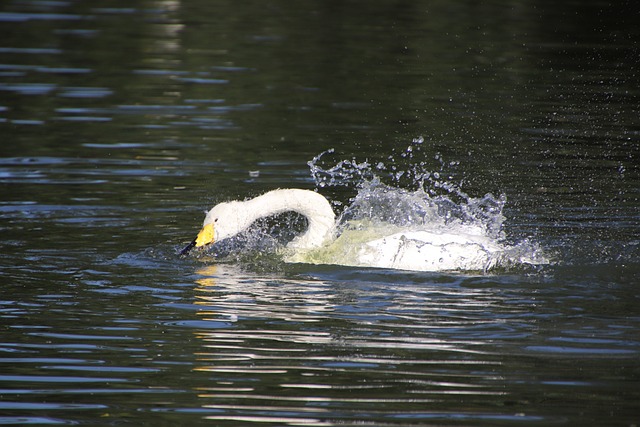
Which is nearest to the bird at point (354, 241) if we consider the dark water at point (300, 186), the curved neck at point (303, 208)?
the curved neck at point (303, 208)

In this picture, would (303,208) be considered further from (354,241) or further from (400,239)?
(400,239)

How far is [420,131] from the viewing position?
16.7m

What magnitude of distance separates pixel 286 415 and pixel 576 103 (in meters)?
13.0

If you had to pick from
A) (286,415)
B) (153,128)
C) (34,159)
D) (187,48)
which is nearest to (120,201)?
(34,159)

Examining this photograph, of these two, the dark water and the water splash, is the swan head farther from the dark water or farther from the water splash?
the water splash

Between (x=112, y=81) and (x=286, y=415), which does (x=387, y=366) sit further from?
(x=112, y=81)

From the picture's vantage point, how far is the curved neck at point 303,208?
34.1ft

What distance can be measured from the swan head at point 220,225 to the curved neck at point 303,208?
0.44 feet

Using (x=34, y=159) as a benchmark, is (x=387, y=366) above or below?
above

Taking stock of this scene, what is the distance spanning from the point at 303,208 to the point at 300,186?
124 inches

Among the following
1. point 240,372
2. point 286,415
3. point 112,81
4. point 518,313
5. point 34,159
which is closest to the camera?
point 286,415

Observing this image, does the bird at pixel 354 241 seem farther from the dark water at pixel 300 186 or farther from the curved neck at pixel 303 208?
the dark water at pixel 300 186

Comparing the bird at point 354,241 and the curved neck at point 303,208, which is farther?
the curved neck at point 303,208

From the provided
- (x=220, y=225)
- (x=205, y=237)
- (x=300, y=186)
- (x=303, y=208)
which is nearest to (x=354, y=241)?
(x=303, y=208)
